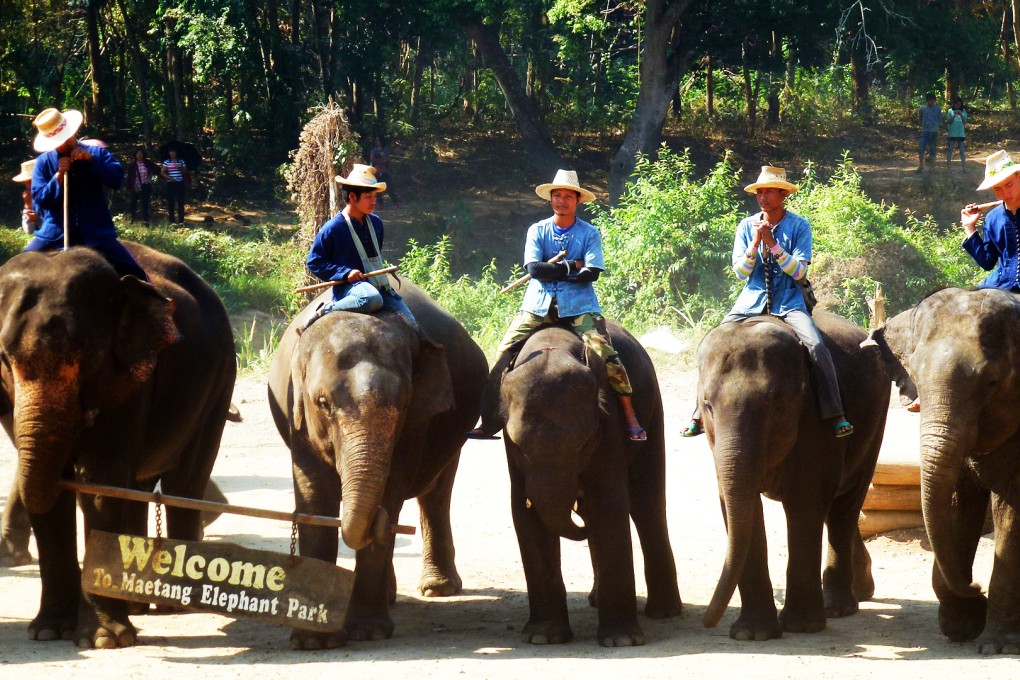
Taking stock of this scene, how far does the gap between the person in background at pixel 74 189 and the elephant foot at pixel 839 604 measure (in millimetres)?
4394

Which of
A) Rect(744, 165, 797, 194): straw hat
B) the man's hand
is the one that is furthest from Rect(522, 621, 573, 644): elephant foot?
the man's hand

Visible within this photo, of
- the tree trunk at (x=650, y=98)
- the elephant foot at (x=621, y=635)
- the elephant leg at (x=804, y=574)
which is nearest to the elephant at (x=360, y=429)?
the elephant foot at (x=621, y=635)

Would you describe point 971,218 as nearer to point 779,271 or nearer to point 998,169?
point 998,169

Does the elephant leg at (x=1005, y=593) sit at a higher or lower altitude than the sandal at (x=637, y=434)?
lower

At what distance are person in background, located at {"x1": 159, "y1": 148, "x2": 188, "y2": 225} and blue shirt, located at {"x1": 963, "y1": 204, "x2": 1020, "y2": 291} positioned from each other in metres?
18.8

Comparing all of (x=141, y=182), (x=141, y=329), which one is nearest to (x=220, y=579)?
(x=141, y=329)

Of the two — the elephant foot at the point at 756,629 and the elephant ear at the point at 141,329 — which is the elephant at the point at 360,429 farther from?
the elephant foot at the point at 756,629

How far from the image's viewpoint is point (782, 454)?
7.02 metres

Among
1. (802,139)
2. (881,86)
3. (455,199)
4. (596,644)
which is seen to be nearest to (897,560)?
(596,644)

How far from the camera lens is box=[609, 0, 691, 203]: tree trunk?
2523 cm

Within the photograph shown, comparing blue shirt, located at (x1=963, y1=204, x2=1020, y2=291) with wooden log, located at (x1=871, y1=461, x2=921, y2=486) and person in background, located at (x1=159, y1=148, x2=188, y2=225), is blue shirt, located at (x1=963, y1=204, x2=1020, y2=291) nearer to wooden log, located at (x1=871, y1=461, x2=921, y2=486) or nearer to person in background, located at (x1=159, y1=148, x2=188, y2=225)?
wooden log, located at (x1=871, y1=461, x2=921, y2=486)

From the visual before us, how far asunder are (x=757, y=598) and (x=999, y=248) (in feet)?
7.41

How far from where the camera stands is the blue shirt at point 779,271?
7.55 m

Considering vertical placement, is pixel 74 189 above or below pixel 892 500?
above
